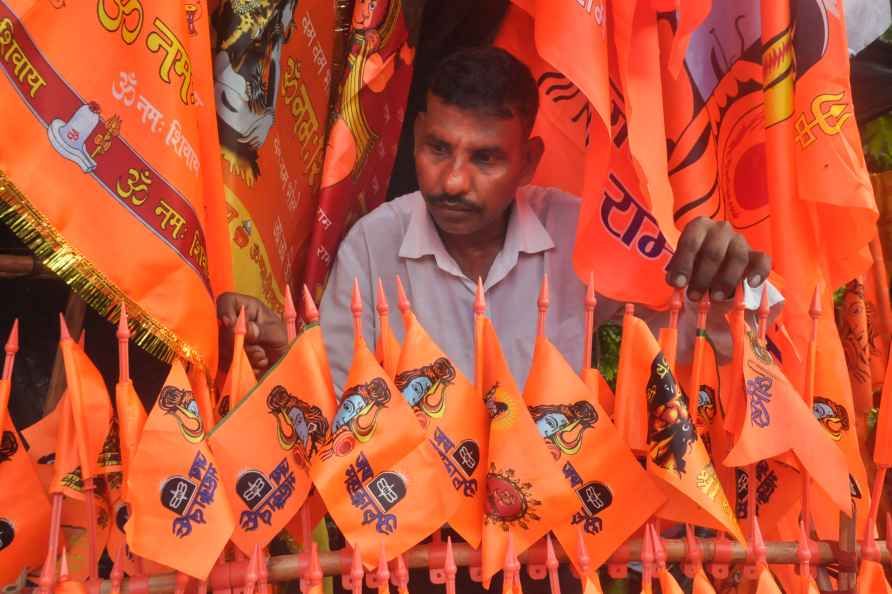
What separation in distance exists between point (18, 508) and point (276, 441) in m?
0.31

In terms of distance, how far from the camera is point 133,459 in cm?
124

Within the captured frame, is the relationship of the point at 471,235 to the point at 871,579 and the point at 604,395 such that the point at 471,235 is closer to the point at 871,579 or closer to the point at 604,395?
the point at 604,395

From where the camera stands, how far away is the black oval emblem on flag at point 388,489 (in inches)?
50.2

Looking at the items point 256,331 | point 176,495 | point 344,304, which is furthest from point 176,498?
point 344,304

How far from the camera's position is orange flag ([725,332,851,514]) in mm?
1384

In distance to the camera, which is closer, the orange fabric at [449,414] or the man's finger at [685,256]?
the orange fabric at [449,414]

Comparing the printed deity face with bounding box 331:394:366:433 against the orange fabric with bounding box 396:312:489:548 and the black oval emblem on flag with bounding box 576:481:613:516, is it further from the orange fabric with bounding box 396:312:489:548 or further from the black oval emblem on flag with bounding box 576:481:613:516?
the black oval emblem on flag with bounding box 576:481:613:516

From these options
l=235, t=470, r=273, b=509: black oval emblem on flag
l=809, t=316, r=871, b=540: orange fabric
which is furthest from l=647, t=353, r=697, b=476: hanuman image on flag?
l=235, t=470, r=273, b=509: black oval emblem on flag

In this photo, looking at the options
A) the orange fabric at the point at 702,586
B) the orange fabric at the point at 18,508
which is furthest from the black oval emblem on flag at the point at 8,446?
the orange fabric at the point at 702,586

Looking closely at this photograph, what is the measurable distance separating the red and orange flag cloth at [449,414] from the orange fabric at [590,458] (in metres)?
0.09

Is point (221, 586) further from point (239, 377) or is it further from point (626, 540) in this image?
point (626, 540)

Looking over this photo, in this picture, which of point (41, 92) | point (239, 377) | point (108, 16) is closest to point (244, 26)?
point (108, 16)

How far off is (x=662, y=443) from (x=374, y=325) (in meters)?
0.77

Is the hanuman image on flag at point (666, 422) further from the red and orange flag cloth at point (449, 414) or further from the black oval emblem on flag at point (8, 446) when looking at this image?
the black oval emblem on flag at point (8, 446)
